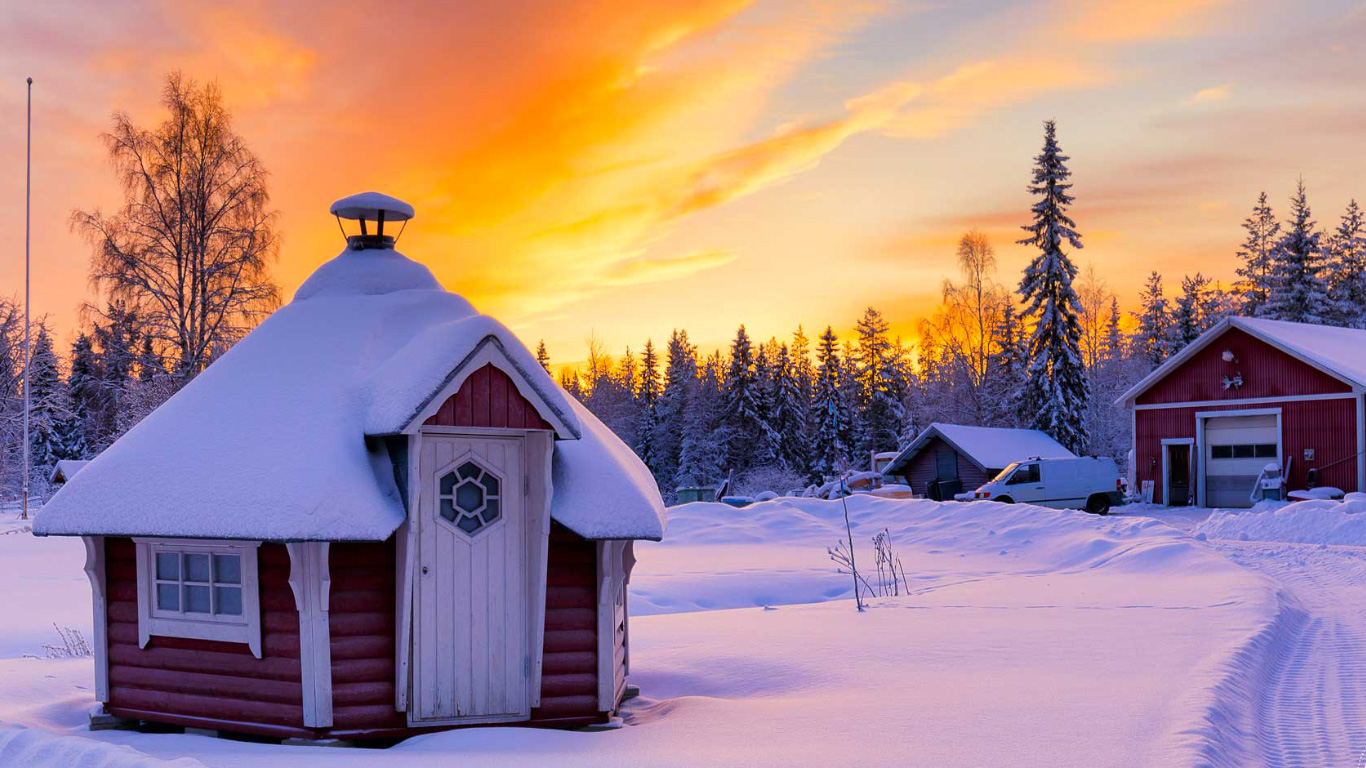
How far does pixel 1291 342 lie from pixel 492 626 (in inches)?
1141

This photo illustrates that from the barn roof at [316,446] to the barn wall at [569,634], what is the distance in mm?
410

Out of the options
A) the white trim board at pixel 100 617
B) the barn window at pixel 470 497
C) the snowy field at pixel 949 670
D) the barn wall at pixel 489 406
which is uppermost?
the barn wall at pixel 489 406

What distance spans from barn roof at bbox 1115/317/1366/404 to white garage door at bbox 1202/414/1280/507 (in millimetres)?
2127

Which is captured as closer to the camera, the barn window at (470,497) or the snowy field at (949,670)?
the snowy field at (949,670)

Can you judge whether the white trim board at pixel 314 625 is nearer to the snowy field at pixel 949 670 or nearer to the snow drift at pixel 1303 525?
the snowy field at pixel 949 670

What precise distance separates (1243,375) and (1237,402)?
0.82 m

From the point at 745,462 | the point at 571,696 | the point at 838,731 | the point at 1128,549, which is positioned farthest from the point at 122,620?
the point at 745,462

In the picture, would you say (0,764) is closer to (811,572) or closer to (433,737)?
(433,737)

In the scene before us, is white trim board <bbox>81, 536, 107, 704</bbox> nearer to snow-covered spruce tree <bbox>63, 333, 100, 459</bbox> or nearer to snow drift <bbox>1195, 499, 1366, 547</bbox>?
snow drift <bbox>1195, 499, 1366, 547</bbox>

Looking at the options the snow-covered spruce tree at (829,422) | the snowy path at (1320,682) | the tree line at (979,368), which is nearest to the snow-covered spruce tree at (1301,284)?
the tree line at (979,368)

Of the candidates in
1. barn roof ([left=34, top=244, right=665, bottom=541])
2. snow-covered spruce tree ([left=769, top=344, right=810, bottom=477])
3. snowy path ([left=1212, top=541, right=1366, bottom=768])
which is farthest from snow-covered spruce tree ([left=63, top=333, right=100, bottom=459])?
snowy path ([left=1212, top=541, right=1366, bottom=768])

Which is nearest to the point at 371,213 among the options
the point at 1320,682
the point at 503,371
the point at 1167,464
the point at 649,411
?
the point at 503,371

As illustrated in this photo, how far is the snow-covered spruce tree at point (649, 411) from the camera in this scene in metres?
68.3

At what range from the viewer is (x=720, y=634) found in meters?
12.0
